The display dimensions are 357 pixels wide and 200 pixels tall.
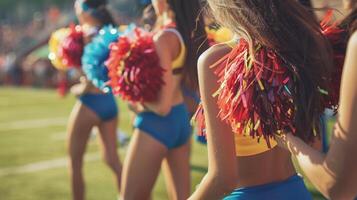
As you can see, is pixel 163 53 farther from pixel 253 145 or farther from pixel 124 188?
pixel 253 145

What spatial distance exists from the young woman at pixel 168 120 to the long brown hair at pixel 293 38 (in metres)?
1.27

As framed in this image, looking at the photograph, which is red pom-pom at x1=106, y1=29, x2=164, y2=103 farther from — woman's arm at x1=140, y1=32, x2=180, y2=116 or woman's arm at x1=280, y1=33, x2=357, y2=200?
woman's arm at x1=280, y1=33, x2=357, y2=200

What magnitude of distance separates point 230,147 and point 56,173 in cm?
482

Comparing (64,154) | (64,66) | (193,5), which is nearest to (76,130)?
(64,66)

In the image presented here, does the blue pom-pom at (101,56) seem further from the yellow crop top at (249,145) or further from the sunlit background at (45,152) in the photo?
the yellow crop top at (249,145)

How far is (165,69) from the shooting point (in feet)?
10.4

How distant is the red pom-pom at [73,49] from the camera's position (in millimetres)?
4438

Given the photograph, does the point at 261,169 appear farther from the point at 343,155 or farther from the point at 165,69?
the point at 165,69

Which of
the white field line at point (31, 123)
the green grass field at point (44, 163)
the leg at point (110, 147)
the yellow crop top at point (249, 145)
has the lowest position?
the white field line at point (31, 123)

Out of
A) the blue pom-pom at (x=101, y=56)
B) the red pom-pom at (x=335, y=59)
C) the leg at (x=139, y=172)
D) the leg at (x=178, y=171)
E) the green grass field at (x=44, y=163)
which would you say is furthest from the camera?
the green grass field at (x=44, y=163)

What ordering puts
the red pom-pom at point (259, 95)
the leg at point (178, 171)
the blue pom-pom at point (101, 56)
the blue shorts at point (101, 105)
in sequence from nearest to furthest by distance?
the red pom-pom at point (259, 95) < the leg at point (178, 171) < the blue pom-pom at point (101, 56) < the blue shorts at point (101, 105)

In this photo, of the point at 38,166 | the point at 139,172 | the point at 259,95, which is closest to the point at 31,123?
the point at 38,166

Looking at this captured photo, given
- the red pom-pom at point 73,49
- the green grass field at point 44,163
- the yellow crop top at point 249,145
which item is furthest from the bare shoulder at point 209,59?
the green grass field at point 44,163

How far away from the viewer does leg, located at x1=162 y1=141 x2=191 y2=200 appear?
338 cm
